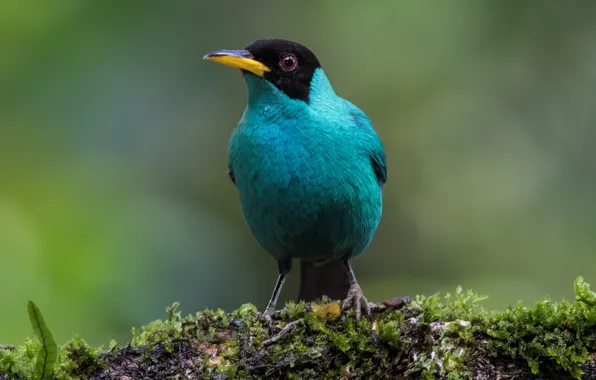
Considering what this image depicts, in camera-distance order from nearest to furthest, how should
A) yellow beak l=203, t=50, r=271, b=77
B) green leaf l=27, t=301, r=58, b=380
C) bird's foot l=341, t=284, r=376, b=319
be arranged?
green leaf l=27, t=301, r=58, b=380 < bird's foot l=341, t=284, r=376, b=319 < yellow beak l=203, t=50, r=271, b=77

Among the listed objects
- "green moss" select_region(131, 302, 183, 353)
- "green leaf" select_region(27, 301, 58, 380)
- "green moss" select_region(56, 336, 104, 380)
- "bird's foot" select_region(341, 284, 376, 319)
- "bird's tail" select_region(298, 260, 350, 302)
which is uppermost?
"bird's tail" select_region(298, 260, 350, 302)

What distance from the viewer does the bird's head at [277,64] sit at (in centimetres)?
468

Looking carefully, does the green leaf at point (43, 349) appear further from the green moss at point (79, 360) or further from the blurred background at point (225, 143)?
the blurred background at point (225, 143)

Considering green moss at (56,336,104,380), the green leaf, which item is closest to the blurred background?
green moss at (56,336,104,380)

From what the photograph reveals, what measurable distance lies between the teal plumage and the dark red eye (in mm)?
181

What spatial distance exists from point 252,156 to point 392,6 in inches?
129

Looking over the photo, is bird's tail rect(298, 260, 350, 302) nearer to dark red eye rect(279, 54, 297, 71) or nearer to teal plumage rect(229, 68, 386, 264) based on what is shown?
teal plumage rect(229, 68, 386, 264)

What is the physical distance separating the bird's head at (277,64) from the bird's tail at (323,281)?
1203 mm

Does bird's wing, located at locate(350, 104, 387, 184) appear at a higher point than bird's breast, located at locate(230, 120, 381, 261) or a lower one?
higher

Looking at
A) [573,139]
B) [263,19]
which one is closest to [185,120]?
[263,19]

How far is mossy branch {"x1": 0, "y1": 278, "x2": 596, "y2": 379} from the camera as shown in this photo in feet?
10.3

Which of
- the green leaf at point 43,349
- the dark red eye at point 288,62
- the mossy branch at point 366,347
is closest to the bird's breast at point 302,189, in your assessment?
the dark red eye at point 288,62

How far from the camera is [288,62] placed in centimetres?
482

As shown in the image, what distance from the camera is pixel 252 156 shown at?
452cm
